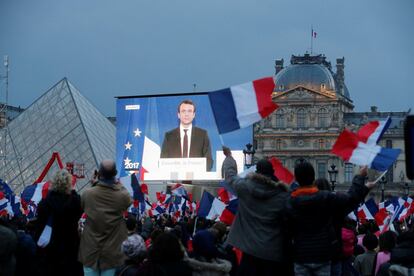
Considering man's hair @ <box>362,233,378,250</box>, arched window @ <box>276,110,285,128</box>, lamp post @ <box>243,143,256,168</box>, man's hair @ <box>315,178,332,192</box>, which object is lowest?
man's hair @ <box>362,233,378,250</box>

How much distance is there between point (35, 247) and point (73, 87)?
43.1m

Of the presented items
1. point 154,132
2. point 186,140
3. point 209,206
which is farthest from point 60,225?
point 154,132

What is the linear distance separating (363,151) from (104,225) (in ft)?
6.92

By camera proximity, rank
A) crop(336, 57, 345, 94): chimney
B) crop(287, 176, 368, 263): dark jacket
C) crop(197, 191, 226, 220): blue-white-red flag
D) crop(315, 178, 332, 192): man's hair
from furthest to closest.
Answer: crop(336, 57, 345, 94): chimney < crop(197, 191, 226, 220): blue-white-red flag < crop(315, 178, 332, 192): man's hair < crop(287, 176, 368, 263): dark jacket

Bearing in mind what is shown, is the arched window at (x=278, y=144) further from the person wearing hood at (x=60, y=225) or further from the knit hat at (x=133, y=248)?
the knit hat at (x=133, y=248)

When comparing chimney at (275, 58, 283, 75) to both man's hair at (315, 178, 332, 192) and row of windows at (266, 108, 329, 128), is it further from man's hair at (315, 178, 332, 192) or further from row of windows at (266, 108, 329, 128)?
man's hair at (315, 178, 332, 192)

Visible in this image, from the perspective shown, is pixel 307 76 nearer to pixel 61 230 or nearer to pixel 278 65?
pixel 278 65

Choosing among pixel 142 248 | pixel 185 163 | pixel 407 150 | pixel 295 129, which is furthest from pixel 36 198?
pixel 295 129

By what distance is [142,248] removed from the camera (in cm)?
748

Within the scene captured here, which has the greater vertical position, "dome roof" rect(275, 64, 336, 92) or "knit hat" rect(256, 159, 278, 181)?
"dome roof" rect(275, 64, 336, 92)

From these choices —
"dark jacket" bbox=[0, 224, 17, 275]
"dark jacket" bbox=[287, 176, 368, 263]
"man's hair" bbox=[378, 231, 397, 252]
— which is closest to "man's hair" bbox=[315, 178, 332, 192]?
"dark jacket" bbox=[287, 176, 368, 263]

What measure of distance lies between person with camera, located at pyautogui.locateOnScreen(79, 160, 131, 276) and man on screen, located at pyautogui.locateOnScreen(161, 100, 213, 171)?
95.0ft

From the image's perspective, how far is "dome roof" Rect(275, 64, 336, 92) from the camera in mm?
73375

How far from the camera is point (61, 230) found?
27.3 ft
